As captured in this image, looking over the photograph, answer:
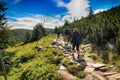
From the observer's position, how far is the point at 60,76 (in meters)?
14.0

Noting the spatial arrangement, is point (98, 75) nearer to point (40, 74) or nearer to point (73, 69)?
point (73, 69)

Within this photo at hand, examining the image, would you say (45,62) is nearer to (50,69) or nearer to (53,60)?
(53,60)

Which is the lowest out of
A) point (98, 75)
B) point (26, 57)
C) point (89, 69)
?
point (98, 75)

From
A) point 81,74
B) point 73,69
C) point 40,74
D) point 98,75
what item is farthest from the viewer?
point 73,69

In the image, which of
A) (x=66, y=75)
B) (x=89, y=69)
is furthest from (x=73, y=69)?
(x=89, y=69)

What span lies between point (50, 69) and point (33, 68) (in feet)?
6.76

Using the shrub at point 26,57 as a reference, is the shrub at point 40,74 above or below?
below

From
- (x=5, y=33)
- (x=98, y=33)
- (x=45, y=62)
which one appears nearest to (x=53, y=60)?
(x=45, y=62)

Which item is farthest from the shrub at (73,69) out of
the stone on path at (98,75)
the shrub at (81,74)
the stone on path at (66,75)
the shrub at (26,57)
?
the shrub at (26,57)

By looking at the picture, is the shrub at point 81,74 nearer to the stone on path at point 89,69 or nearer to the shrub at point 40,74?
the stone on path at point 89,69

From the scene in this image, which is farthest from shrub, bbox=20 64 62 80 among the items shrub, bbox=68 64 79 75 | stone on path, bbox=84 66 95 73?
stone on path, bbox=84 66 95 73

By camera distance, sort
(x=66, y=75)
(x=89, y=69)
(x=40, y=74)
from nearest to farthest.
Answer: (x=66, y=75) → (x=40, y=74) → (x=89, y=69)

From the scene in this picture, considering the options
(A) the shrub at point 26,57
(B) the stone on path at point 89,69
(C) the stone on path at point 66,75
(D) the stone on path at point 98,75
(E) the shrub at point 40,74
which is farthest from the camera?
(A) the shrub at point 26,57

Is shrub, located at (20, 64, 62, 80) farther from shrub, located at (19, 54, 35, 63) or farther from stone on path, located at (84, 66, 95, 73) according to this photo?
shrub, located at (19, 54, 35, 63)
